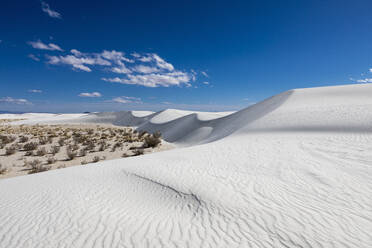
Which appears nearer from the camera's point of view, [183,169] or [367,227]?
[367,227]

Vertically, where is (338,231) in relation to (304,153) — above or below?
below

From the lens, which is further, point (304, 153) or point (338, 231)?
point (304, 153)

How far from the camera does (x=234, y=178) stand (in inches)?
163

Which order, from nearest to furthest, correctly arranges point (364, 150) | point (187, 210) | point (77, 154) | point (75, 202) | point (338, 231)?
point (338, 231) → point (187, 210) → point (75, 202) → point (364, 150) → point (77, 154)

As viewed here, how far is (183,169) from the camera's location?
4.95 m

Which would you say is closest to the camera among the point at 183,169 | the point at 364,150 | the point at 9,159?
the point at 183,169

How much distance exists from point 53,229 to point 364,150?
8.74m

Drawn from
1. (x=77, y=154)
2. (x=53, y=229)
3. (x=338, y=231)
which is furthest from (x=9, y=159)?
(x=338, y=231)

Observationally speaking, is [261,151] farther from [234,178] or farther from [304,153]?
[234,178]

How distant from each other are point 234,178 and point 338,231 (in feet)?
6.77

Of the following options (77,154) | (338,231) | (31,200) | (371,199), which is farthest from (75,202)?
(77,154)

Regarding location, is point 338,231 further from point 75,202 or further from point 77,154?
point 77,154

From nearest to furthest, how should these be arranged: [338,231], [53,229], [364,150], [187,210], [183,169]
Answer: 1. [338,231]
2. [53,229]
3. [187,210]
4. [183,169]
5. [364,150]

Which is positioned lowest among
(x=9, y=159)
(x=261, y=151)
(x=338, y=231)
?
(x=9, y=159)
